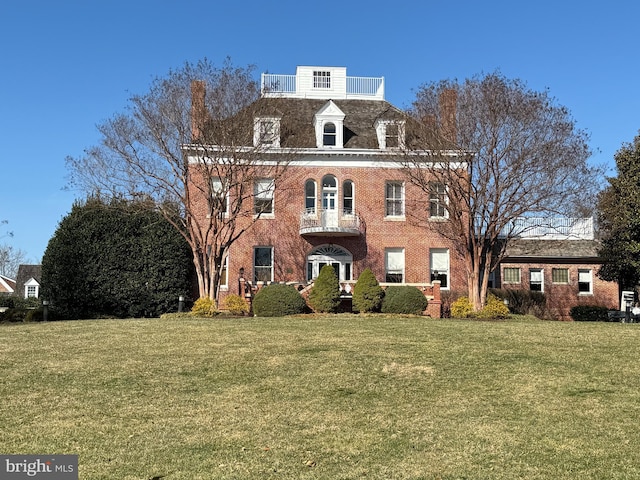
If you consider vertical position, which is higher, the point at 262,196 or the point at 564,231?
the point at 262,196

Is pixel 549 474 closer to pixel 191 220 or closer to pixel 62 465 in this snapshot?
pixel 62 465

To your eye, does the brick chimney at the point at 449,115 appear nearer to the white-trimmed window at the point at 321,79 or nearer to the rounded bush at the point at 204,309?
the rounded bush at the point at 204,309

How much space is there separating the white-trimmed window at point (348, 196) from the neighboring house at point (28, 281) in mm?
40392

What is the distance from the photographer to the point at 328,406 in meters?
9.09

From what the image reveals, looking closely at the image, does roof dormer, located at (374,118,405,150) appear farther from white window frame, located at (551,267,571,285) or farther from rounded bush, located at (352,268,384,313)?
white window frame, located at (551,267,571,285)

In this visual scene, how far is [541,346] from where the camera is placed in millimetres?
13797

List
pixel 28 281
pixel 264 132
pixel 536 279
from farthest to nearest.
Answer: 1. pixel 28 281
2. pixel 536 279
3. pixel 264 132

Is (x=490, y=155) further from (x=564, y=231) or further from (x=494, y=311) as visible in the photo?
(x=564, y=231)

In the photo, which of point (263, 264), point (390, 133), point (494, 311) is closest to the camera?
point (494, 311)

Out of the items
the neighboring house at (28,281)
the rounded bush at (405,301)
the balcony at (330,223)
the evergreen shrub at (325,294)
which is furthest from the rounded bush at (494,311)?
the neighboring house at (28,281)

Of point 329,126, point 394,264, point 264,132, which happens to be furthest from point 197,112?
point 394,264

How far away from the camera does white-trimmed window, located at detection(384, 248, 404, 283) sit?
105 feet

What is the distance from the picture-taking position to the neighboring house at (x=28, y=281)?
62688 mm

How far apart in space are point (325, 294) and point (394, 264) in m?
8.47
